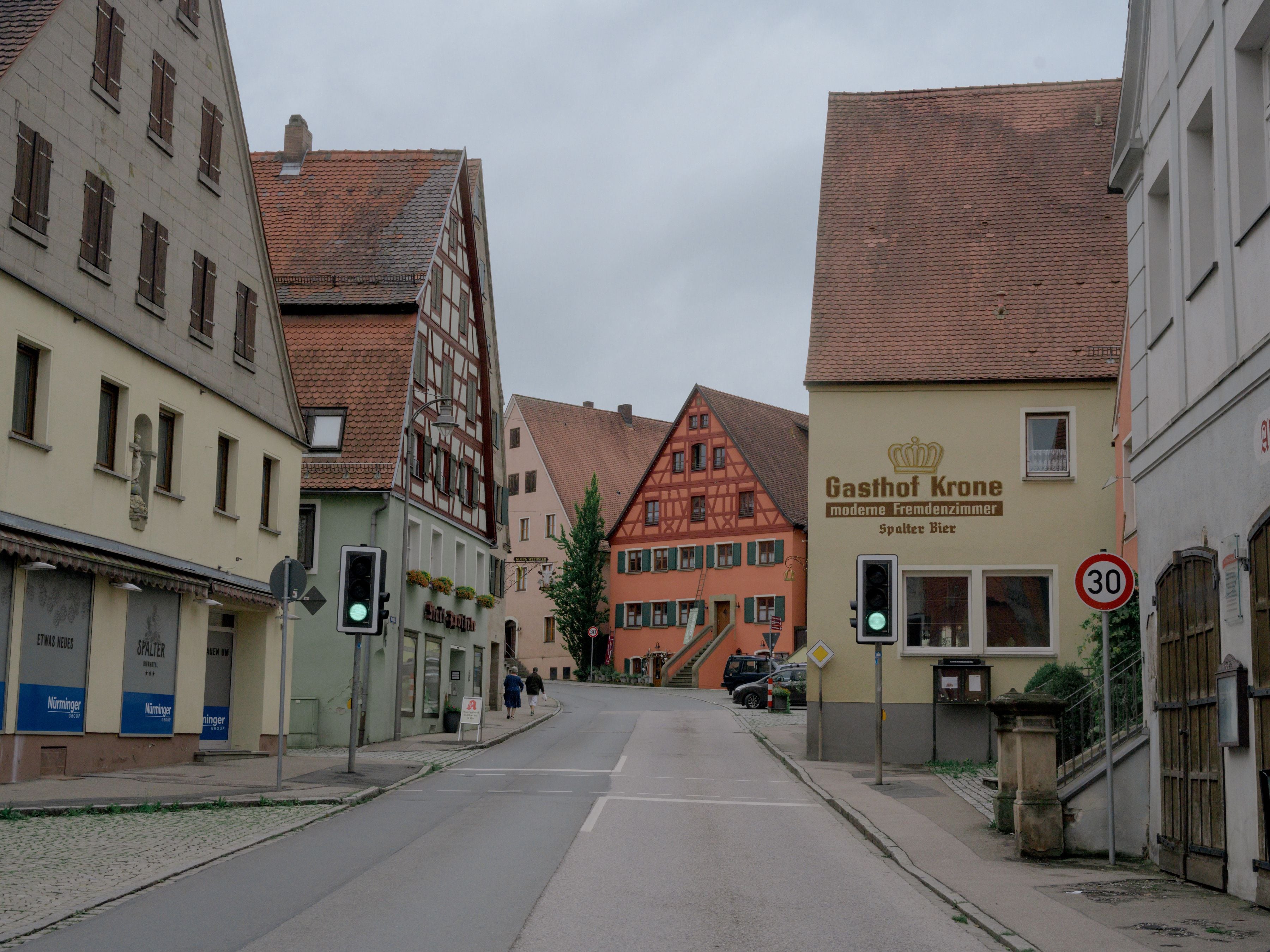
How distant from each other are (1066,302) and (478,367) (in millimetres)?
19239

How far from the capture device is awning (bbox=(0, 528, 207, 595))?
18.8 m

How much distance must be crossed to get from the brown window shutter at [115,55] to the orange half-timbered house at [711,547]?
46.7m

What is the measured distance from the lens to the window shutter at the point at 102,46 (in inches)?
862

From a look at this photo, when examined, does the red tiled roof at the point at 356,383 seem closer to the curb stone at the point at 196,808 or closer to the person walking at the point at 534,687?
the curb stone at the point at 196,808

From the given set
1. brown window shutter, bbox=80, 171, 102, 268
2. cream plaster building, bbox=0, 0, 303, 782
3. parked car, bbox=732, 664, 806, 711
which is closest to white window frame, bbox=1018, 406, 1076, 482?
cream plaster building, bbox=0, 0, 303, 782

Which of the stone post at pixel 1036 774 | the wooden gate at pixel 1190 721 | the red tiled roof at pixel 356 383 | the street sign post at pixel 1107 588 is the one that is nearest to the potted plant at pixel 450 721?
the red tiled roof at pixel 356 383

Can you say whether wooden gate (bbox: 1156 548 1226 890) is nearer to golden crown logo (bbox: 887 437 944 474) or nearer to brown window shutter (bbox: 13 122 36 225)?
golden crown logo (bbox: 887 437 944 474)

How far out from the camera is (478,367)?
4375cm

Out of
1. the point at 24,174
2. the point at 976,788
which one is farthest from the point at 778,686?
the point at 24,174

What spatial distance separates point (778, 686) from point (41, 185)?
3532 centimetres

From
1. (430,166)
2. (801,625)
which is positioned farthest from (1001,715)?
(801,625)

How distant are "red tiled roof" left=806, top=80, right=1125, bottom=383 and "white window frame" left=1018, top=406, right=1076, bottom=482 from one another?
0.65 meters

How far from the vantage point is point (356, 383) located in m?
35.6

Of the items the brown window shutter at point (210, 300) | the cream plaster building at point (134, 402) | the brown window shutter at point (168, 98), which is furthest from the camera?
the brown window shutter at point (210, 300)
